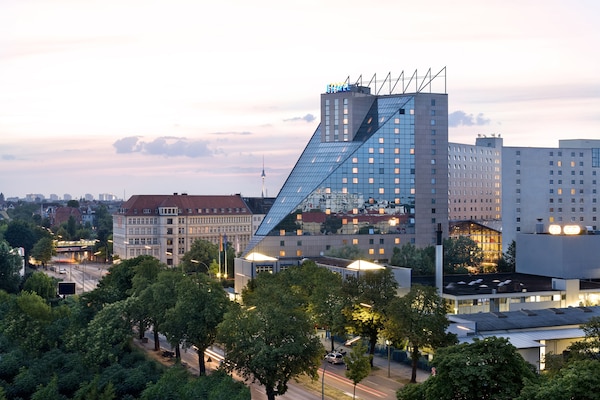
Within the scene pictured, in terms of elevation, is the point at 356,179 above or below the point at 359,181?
above

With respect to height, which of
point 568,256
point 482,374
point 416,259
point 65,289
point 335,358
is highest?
point 568,256

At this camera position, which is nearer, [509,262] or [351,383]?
[351,383]

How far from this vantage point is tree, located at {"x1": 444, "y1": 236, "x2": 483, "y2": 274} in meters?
142

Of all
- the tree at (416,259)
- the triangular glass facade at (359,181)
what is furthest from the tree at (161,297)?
the triangular glass facade at (359,181)

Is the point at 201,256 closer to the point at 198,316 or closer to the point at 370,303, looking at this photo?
the point at 198,316

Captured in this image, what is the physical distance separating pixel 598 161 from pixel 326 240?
3173 inches

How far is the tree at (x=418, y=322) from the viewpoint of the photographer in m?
69.8

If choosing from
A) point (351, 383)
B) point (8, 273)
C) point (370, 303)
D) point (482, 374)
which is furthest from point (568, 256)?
point (8, 273)

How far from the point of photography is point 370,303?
7844cm

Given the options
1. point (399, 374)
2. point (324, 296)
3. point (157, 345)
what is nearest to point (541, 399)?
point (399, 374)

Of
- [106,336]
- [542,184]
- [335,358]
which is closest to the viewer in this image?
[335,358]

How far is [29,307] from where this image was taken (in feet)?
324

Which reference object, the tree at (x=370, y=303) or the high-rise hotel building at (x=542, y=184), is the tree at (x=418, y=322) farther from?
the high-rise hotel building at (x=542, y=184)

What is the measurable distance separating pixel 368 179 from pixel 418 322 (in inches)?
3272
